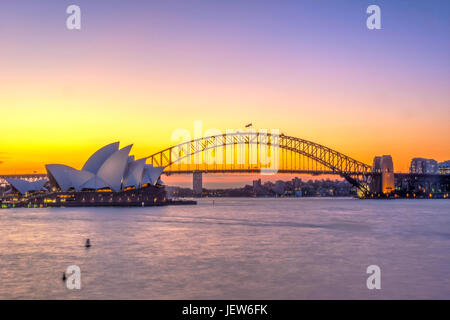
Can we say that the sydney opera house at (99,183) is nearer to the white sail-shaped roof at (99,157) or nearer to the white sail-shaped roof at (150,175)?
the white sail-shaped roof at (99,157)

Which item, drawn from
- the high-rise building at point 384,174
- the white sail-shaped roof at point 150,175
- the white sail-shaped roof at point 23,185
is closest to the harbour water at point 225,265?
the white sail-shaped roof at point 150,175

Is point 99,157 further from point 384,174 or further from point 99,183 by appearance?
point 384,174

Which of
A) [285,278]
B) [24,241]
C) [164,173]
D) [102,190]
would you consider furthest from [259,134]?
Result: [285,278]

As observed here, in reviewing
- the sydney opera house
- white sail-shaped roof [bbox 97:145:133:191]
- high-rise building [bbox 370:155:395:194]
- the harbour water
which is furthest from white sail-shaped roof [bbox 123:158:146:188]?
high-rise building [bbox 370:155:395:194]

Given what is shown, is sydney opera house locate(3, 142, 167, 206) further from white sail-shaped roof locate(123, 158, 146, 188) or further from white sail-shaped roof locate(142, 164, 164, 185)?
white sail-shaped roof locate(142, 164, 164, 185)

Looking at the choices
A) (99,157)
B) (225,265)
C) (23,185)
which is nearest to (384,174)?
(99,157)

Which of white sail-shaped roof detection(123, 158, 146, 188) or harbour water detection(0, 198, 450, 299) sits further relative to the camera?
white sail-shaped roof detection(123, 158, 146, 188)
